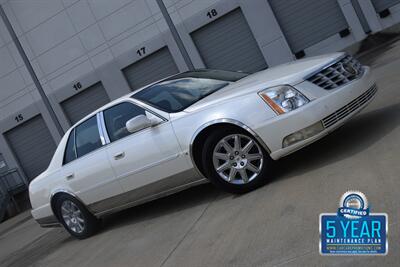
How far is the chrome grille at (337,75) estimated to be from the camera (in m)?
5.84

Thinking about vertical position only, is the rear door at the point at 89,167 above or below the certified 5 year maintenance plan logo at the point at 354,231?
above

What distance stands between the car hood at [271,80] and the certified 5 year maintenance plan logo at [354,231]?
6.43 ft

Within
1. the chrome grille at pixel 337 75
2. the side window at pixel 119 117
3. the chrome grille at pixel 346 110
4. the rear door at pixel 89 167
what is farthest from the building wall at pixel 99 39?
the chrome grille at pixel 346 110

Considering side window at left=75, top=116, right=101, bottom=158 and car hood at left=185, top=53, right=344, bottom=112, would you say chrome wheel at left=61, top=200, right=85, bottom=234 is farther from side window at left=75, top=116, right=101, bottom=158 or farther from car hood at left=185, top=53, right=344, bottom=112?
car hood at left=185, top=53, right=344, bottom=112

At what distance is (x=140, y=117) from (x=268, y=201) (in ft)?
5.98

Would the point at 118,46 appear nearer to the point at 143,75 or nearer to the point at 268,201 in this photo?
the point at 143,75

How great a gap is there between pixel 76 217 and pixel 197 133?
267 centimetres

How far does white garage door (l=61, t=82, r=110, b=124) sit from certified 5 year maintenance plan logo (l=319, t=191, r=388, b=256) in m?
17.6

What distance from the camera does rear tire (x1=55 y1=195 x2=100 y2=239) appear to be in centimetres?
768

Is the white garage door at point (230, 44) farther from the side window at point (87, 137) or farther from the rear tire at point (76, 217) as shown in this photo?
the rear tire at point (76, 217)

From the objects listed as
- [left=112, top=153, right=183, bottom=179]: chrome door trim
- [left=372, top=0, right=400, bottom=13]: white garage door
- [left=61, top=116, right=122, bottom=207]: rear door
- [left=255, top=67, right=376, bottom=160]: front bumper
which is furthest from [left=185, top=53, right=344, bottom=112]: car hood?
[left=372, top=0, right=400, bottom=13]: white garage door

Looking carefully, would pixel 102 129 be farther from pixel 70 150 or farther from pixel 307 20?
pixel 307 20

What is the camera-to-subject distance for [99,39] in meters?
20.4

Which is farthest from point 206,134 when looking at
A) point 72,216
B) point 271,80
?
point 72,216
